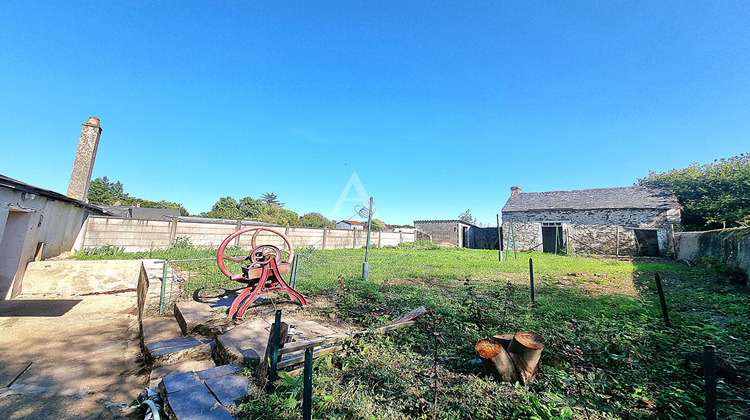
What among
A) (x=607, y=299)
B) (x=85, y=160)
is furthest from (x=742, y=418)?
(x=85, y=160)

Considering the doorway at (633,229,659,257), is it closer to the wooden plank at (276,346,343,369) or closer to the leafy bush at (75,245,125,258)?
the wooden plank at (276,346,343,369)

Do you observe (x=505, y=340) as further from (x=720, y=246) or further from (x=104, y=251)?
(x=104, y=251)

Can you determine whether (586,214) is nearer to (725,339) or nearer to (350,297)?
(725,339)

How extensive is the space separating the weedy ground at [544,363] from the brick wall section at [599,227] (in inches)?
543

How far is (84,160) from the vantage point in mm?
9273

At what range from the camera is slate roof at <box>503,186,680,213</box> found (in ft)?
54.9

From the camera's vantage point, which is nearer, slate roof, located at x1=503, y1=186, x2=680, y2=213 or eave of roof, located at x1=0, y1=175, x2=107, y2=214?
eave of roof, located at x1=0, y1=175, x2=107, y2=214

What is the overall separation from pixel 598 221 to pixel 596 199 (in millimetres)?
1995

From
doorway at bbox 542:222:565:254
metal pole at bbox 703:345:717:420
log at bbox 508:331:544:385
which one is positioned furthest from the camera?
doorway at bbox 542:222:565:254

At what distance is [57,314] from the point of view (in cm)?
501

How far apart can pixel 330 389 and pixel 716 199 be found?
78.8 feet

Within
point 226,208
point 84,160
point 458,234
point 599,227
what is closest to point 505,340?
point 84,160

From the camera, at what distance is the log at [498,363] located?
2.68 meters

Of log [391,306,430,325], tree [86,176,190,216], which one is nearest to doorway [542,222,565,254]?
log [391,306,430,325]
